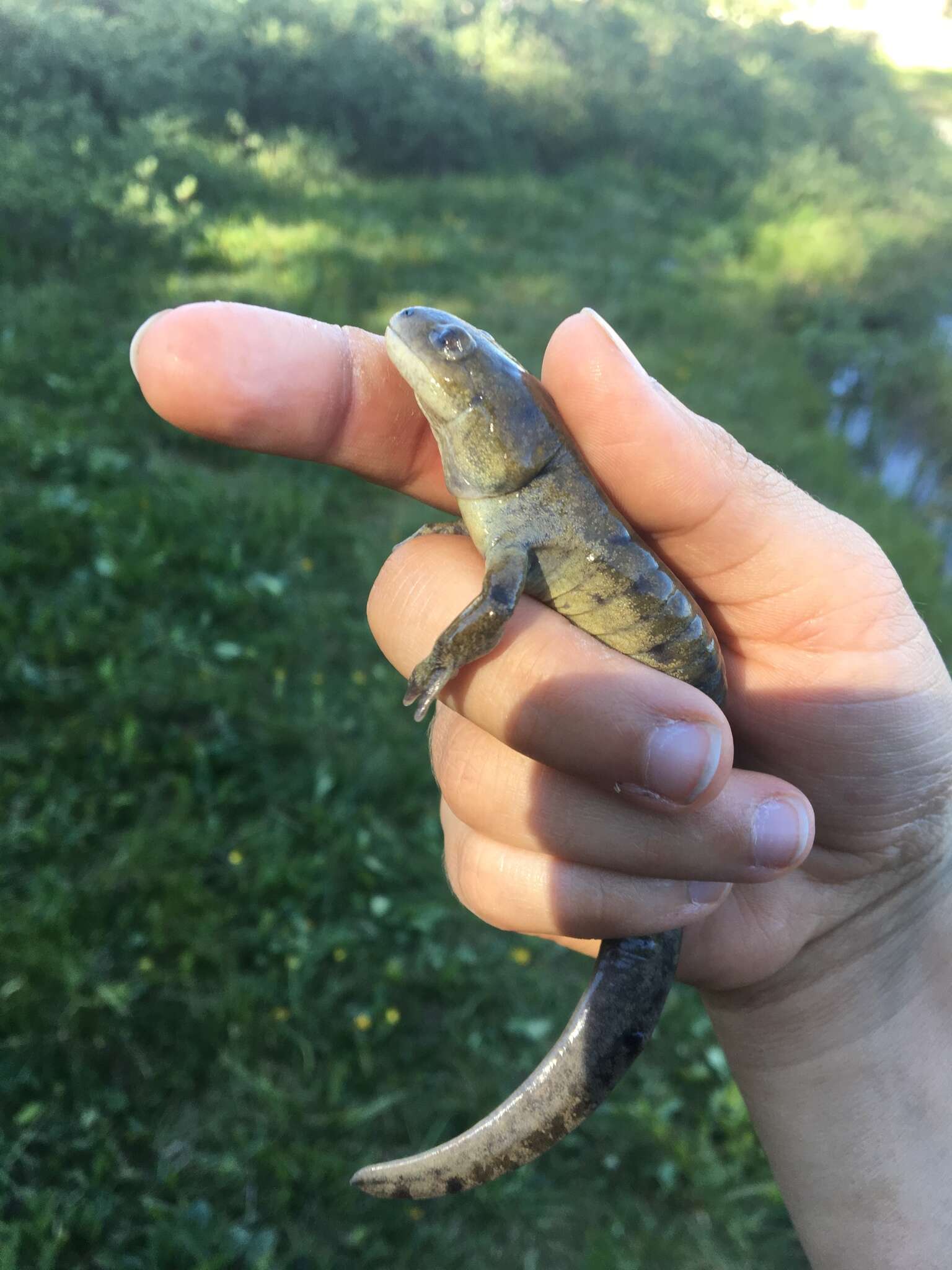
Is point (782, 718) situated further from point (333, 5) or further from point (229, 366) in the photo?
point (333, 5)

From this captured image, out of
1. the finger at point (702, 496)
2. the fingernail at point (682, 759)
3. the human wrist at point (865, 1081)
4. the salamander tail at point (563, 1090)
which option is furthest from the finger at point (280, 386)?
the human wrist at point (865, 1081)

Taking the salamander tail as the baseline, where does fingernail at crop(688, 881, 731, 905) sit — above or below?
above

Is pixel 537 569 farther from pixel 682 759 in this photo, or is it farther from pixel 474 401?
pixel 682 759

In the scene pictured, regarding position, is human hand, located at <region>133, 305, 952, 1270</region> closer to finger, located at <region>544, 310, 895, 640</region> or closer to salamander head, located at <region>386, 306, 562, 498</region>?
finger, located at <region>544, 310, 895, 640</region>

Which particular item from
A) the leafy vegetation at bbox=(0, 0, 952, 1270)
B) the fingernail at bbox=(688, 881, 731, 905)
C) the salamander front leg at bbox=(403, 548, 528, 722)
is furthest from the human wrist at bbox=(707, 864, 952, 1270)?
the salamander front leg at bbox=(403, 548, 528, 722)

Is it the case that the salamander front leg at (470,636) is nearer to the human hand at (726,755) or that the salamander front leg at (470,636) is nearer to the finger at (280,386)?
the human hand at (726,755)

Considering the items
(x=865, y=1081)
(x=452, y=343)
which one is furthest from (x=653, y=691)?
(x=865, y=1081)

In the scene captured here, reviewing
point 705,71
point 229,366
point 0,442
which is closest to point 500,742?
point 229,366
